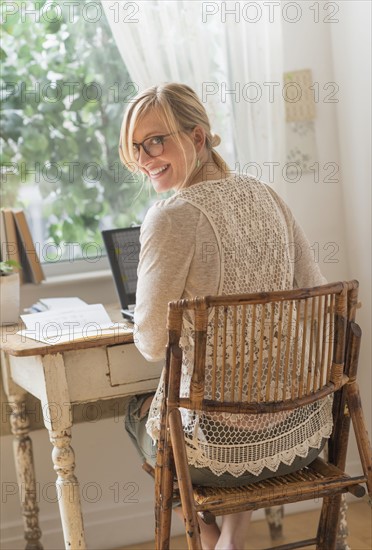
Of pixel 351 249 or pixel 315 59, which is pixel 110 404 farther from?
pixel 315 59

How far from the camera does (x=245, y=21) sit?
8.98ft

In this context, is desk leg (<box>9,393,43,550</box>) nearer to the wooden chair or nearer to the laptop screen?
the laptop screen

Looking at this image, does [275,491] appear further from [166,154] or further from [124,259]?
[124,259]

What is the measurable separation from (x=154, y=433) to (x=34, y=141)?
51.9 inches

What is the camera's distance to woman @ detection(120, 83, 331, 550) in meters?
1.83

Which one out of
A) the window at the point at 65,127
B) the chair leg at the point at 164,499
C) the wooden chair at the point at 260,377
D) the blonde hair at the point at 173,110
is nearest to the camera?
the wooden chair at the point at 260,377

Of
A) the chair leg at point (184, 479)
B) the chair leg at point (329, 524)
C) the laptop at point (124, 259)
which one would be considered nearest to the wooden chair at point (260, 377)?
the chair leg at point (184, 479)

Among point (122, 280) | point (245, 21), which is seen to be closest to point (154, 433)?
point (122, 280)

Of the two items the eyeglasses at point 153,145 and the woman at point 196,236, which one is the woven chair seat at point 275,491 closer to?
the woman at point 196,236

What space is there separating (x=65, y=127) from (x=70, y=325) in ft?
2.97

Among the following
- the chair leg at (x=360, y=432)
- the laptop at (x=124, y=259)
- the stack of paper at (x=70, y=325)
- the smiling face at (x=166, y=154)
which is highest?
the smiling face at (x=166, y=154)

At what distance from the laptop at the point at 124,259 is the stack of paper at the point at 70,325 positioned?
0.09 meters

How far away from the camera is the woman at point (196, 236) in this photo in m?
1.83

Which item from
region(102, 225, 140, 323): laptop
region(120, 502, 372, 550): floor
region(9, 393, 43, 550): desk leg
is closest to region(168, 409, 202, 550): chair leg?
region(102, 225, 140, 323): laptop
